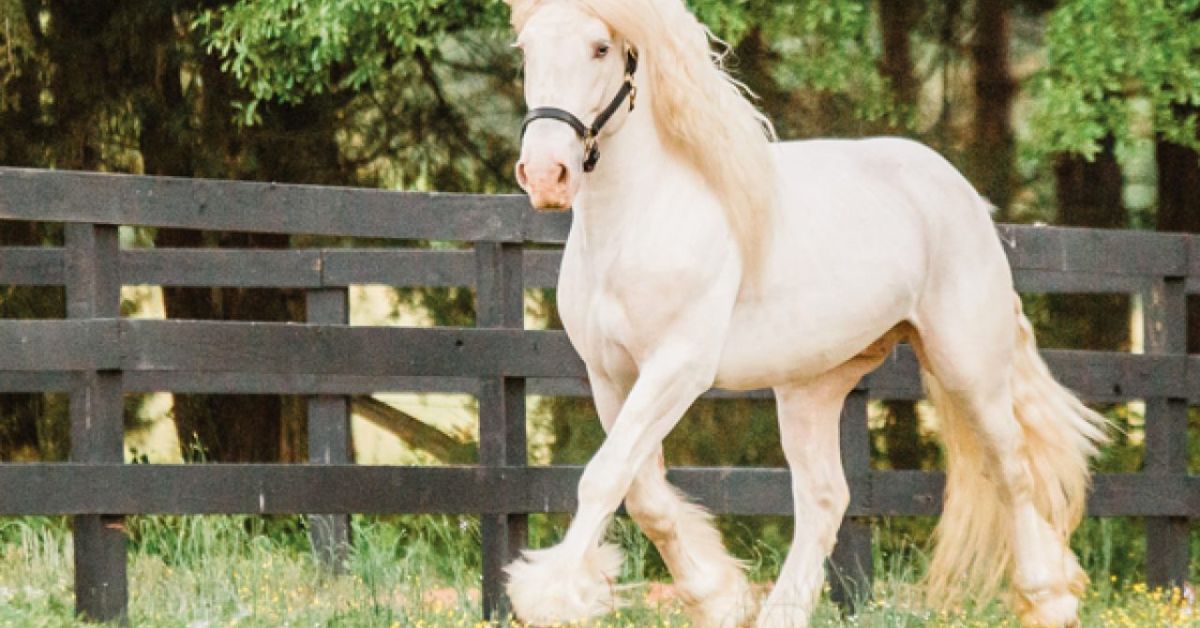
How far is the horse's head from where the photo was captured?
3936 mm

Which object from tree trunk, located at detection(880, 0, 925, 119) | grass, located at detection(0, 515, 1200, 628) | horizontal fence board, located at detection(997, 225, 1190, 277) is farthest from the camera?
tree trunk, located at detection(880, 0, 925, 119)

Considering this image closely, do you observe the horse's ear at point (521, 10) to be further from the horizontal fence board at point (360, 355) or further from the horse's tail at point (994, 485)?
the horse's tail at point (994, 485)

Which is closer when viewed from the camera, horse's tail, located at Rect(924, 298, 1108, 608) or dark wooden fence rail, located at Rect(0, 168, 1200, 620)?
dark wooden fence rail, located at Rect(0, 168, 1200, 620)

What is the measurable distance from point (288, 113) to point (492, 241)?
16.0 ft

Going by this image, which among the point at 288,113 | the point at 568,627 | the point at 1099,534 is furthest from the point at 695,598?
the point at 288,113

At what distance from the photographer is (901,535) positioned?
9578 millimetres

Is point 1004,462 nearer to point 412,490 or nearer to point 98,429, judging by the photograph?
point 412,490

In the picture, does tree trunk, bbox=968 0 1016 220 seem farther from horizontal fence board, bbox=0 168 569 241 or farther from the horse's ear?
the horse's ear

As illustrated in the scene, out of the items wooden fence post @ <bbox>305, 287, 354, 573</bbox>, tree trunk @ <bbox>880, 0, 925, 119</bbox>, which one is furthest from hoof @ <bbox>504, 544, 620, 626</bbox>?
tree trunk @ <bbox>880, 0, 925, 119</bbox>

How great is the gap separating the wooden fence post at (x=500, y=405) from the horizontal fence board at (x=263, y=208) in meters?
0.10

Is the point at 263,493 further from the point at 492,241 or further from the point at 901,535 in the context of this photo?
the point at 901,535

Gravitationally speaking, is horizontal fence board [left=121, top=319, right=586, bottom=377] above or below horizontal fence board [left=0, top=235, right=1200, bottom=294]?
below

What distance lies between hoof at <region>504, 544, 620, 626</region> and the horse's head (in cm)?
85

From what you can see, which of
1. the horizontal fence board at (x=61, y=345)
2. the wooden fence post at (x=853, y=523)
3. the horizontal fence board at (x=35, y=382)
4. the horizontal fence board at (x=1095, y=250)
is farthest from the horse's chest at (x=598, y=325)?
the horizontal fence board at (x=35, y=382)
